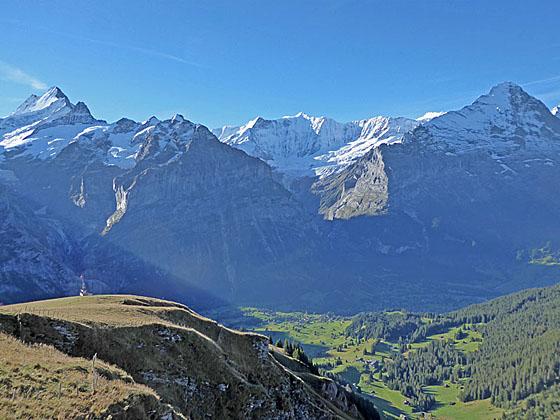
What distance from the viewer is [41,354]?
3738 cm

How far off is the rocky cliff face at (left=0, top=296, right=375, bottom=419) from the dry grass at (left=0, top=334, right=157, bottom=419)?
3878mm

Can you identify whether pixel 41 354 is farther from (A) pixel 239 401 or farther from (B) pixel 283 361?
(B) pixel 283 361

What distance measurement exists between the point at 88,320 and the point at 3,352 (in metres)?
11.6

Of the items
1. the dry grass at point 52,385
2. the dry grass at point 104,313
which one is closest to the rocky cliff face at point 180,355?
the dry grass at point 104,313

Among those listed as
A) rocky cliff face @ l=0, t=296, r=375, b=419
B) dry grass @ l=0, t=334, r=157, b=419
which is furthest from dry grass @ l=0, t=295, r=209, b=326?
dry grass @ l=0, t=334, r=157, b=419

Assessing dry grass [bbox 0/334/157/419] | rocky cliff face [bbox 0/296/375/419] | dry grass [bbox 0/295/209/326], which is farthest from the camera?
dry grass [bbox 0/295/209/326]

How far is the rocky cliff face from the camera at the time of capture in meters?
42.8

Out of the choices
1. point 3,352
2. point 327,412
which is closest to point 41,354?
point 3,352

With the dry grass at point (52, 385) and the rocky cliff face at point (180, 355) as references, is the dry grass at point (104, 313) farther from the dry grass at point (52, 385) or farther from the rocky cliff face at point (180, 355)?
the dry grass at point (52, 385)

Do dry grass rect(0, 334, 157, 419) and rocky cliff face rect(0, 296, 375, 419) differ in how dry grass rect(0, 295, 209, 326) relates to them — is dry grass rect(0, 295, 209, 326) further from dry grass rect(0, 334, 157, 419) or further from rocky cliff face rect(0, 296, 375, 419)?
dry grass rect(0, 334, 157, 419)

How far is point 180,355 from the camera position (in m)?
48.9

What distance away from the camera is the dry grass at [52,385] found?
1158 inches

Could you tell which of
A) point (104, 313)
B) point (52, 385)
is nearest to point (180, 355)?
point (104, 313)

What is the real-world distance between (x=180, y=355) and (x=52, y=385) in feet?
57.9
